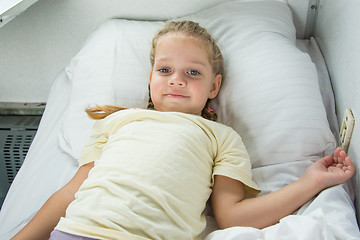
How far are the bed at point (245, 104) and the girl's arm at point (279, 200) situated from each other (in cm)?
3

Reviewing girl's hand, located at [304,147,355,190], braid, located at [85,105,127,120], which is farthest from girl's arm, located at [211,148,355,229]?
braid, located at [85,105,127,120]

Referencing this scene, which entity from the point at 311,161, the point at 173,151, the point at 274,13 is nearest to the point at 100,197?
the point at 173,151

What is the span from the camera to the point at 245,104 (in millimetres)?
1094

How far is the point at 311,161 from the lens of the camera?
3.18 feet

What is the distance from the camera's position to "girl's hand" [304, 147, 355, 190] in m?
0.86

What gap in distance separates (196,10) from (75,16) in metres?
0.46

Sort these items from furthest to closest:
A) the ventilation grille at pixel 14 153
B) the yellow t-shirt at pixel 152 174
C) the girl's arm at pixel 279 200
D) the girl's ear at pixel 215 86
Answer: the ventilation grille at pixel 14 153 < the girl's ear at pixel 215 86 < the girl's arm at pixel 279 200 < the yellow t-shirt at pixel 152 174

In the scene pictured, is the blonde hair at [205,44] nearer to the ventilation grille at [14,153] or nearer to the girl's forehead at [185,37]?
the girl's forehead at [185,37]

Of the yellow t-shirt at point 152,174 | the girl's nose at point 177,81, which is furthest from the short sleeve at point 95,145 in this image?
the girl's nose at point 177,81

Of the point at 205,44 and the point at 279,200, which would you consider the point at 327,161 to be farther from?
the point at 205,44

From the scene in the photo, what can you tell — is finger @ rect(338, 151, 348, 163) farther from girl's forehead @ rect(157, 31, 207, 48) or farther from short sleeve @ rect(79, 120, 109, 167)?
short sleeve @ rect(79, 120, 109, 167)

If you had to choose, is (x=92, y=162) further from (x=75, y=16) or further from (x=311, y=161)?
(x=75, y=16)

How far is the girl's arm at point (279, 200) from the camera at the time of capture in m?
0.86

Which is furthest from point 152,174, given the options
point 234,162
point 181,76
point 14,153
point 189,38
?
point 14,153
